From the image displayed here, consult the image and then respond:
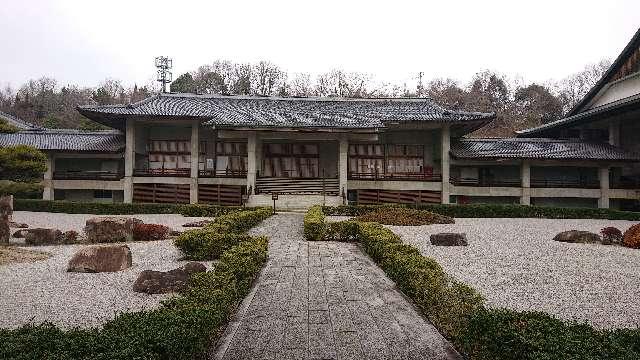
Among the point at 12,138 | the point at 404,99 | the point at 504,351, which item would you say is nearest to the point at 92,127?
the point at 12,138

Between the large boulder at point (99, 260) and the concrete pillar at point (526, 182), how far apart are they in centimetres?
2666

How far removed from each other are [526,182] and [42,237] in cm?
2766

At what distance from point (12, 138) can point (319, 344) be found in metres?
34.0

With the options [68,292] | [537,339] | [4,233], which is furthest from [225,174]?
[537,339]

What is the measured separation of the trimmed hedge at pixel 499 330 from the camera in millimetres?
3949

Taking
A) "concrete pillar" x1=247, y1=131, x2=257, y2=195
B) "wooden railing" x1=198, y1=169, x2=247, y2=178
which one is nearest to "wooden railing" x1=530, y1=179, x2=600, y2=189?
"concrete pillar" x1=247, y1=131, x2=257, y2=195

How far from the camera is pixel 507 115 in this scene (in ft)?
209

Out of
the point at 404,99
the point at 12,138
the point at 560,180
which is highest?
the point at 404,99

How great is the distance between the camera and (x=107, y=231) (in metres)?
14.4

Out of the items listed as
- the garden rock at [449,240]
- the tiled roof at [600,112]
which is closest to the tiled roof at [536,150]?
the tiled roof at [600,112]

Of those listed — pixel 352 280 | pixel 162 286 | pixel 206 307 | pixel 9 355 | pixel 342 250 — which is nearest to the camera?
pixel 9 355

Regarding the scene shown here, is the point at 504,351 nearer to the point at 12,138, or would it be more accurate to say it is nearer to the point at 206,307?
the point at 206,307

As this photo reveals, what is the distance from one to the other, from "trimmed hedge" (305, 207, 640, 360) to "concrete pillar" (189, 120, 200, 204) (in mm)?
23840

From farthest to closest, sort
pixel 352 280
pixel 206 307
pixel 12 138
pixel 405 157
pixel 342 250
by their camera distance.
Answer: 1. pixel 405 157
2. pixel 12 138
3. pixel 342 250
4. pixel 352 280
5. pixel 206 307
